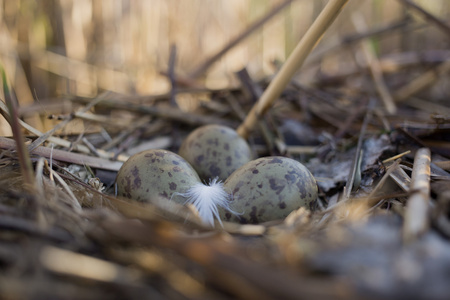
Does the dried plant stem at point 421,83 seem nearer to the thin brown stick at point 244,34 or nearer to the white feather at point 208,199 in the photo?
the thin brown stick at point 244,34

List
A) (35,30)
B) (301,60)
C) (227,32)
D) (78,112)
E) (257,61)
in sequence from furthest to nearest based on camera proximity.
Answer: (257,61), (227,32), (35,30), (78,112), (301,60)

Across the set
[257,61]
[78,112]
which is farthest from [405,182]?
[257,61]

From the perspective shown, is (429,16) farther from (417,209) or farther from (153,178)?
(153,178)

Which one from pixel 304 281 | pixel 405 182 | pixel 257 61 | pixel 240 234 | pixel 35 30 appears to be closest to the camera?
pixel 304 281

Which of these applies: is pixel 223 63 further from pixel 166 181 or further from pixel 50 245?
pixel 50 245

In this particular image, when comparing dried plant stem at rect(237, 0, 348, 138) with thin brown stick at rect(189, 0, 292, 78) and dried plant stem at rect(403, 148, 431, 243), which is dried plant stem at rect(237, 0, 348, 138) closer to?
dried plant stem at rect(403, 148, 431, 243)

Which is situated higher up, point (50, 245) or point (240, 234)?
point (50, 245)

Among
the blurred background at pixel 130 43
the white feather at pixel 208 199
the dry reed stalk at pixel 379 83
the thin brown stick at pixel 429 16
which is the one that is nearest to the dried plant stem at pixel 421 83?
the dry reed stalk at pixel 379 83

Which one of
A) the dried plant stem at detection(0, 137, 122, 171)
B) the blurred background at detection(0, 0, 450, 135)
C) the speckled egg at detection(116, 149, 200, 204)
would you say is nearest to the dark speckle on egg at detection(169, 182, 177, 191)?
the speckled egg at detection(116, 149, 200, 204)
